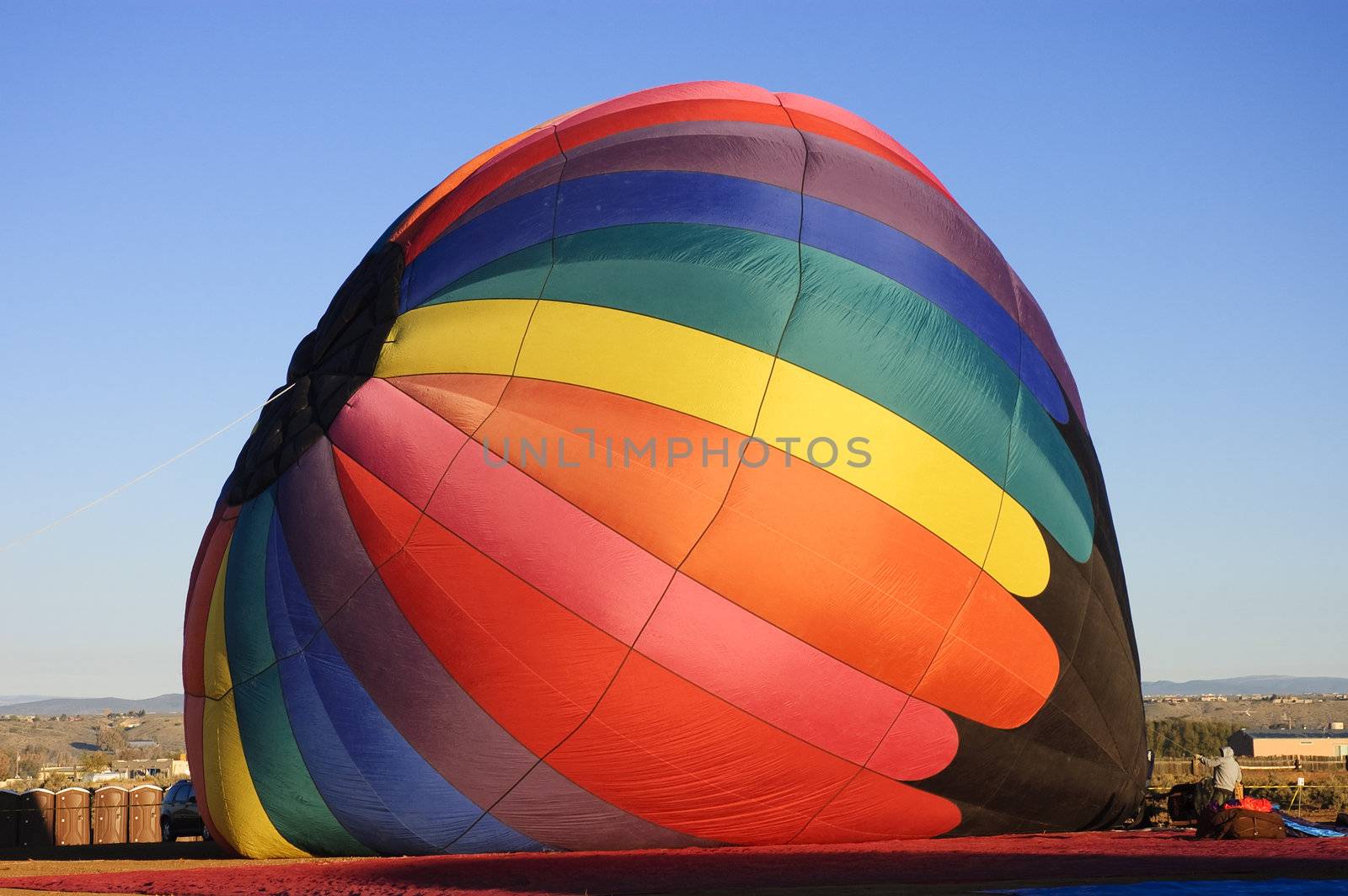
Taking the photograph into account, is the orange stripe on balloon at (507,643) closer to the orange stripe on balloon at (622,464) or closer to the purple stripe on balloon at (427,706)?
the purple stripe on balloon at (427,706)

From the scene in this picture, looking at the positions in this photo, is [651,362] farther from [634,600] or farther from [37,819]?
[37,819]

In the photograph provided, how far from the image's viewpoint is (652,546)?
1133 centimetres

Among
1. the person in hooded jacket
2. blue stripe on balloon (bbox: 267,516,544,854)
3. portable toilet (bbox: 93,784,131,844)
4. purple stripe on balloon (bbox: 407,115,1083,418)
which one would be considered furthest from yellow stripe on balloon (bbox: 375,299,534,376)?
→ portable toilet (bbox: 93,784,131,844)

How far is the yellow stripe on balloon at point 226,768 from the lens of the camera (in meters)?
12.6

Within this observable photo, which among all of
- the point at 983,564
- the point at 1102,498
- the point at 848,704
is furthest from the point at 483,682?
the point at 1102,498

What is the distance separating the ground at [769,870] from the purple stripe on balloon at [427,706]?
1.15 ft

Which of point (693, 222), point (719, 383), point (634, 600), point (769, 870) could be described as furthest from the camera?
point (693, 222)

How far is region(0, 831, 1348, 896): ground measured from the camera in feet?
31.1

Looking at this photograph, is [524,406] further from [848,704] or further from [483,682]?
[848,704]

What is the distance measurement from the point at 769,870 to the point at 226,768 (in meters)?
5.18

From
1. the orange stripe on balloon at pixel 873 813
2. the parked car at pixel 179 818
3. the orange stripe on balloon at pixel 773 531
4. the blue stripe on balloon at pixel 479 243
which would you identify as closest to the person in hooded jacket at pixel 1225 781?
the orange stripe on balloon at pixel 873 813

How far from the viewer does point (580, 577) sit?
1128 centimetres

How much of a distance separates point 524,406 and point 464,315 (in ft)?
3.69

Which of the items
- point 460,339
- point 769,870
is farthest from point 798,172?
point 769,870
